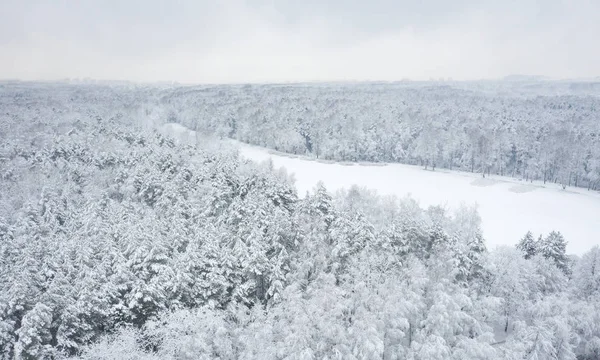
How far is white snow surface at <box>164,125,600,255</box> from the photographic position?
220ft

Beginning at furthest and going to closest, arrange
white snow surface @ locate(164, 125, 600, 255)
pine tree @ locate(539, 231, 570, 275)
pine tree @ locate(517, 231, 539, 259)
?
white snow surface @ locate(164, 125, 600, 255)
pine tree @ locate(517, 231, 539, 259)
pine tree @ locate(539, 231, 570, 275)

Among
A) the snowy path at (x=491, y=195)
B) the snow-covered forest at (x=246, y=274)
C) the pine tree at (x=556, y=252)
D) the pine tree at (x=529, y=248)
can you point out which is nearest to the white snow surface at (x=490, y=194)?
the snowy path at (x=491, y=195)

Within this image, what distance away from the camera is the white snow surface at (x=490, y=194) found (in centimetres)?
6706

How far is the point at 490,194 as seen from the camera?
284 ft

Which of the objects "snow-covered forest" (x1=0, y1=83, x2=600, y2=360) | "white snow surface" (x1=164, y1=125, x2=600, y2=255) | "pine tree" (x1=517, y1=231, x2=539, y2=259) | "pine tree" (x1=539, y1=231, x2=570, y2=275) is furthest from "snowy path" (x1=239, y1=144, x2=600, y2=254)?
"snow-covered forest" (x1=0, y1=83, x2=600, y2=360)

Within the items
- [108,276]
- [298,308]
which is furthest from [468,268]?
[108,276]

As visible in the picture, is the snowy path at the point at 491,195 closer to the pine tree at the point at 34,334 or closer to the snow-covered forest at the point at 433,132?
the snow-covered forest at the point at 433,132

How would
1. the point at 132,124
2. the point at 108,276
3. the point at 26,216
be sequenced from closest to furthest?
the point at 108,276
the point at 26,216
the point at 132,124

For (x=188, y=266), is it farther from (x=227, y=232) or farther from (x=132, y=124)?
(x=132, y=124)

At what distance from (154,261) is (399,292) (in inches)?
729

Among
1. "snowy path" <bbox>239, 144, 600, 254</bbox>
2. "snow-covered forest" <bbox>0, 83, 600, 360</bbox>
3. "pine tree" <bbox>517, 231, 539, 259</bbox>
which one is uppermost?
"snow-covered forest" <bbox>0, 83, 600, 360</bbox>

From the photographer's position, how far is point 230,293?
33188 mm

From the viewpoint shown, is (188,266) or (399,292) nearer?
(399,292)

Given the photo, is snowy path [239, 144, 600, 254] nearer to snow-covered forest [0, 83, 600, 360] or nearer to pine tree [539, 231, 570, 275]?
pine tree [539, 231, 570, 275]
